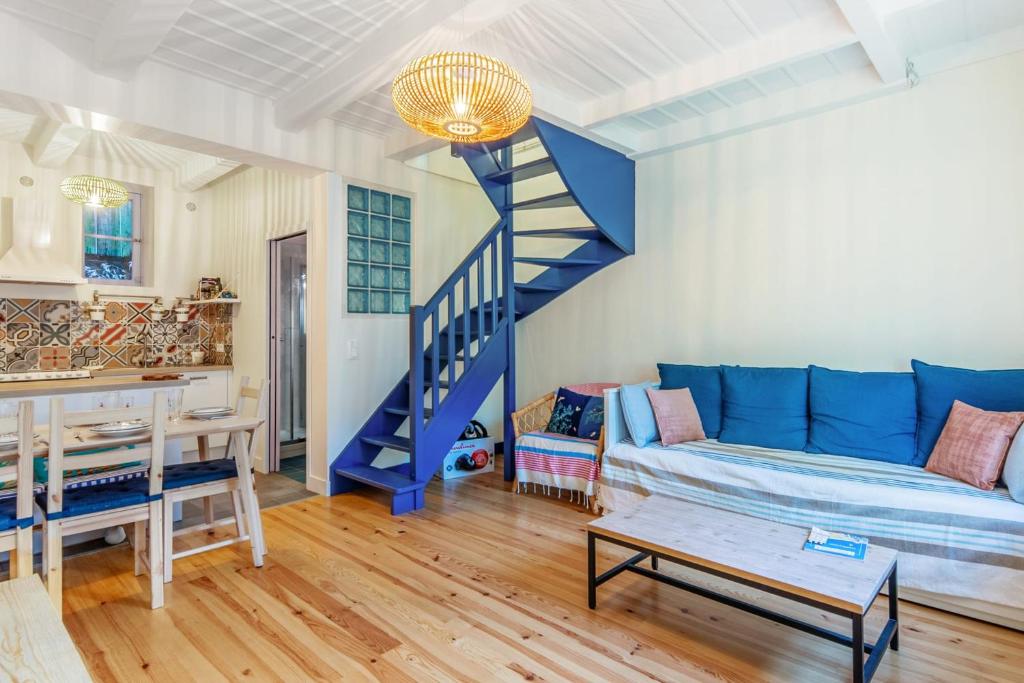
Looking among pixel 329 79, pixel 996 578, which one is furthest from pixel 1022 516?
pixel 329 79

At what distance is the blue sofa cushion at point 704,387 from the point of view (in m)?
3.64

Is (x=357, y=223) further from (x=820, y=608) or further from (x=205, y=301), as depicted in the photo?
(x=820, y=608)

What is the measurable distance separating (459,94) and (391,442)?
8.63 feet

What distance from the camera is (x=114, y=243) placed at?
5.32 metres

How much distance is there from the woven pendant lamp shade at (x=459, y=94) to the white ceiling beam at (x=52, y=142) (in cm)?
330

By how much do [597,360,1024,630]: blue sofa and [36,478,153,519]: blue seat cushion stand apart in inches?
98.4

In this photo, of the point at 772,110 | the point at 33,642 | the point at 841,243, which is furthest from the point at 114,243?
the point at 841,243

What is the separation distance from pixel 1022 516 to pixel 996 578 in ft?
0.88

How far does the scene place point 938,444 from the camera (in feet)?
9.02

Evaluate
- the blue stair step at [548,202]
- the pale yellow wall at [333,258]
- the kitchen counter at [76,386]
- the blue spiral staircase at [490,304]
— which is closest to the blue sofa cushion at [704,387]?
the blue spiral staircase at [490,304]

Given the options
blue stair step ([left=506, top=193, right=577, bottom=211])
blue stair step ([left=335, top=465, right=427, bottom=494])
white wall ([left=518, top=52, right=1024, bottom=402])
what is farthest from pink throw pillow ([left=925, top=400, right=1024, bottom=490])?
blue stair step ([left=335, top=465, right=427, bottom=494])

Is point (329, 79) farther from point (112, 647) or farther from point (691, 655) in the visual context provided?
point (691, 655)

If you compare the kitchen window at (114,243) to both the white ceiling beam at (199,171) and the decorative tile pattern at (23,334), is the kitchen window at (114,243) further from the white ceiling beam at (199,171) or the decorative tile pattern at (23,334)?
the decorative tile pattern at (23,334)

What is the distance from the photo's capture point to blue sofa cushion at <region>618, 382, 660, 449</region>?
346 cm
